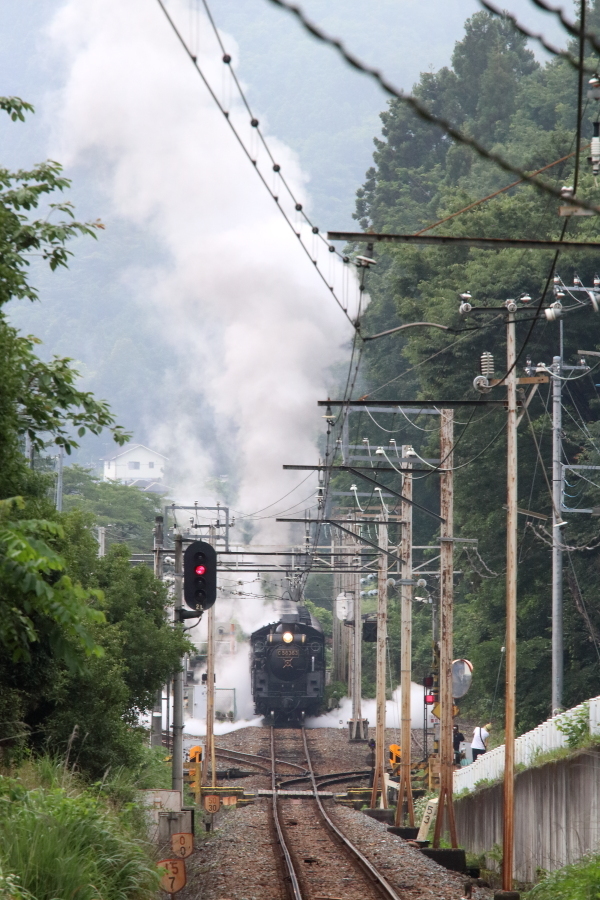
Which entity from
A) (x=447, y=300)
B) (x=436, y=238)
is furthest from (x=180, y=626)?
(x=447, y=300)

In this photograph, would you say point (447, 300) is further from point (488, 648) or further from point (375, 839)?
point (375, 839)

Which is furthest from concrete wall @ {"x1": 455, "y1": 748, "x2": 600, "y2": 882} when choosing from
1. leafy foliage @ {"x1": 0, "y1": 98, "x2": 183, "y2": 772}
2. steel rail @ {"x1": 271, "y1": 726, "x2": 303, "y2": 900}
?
leafy foliage @ {"x1": 0, "y1": 98, "x2": 183, "y2": 772}

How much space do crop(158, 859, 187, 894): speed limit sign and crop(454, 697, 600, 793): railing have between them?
274 inches

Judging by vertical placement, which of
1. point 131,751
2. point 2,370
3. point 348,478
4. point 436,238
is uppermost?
point 348,478

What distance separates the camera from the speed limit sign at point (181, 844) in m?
15.0

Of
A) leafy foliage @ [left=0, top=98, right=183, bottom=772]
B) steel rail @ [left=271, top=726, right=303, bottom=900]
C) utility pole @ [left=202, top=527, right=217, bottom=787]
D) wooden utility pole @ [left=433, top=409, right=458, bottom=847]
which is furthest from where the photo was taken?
utility pole @ [left=202, top=527, right=217, bottom=787]

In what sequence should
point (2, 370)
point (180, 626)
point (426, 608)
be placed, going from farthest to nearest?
point (426, 608), point (180, 626), point (2, 370)

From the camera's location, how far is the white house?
177m

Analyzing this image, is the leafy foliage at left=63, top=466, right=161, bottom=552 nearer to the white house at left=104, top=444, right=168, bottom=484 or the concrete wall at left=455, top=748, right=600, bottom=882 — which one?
the concrete wall at left=455, top=748, right=600, bottom=882

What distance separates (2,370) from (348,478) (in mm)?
58814

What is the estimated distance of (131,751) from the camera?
61.1 feet

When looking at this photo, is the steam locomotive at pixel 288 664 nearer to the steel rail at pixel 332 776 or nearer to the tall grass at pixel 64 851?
the steel rail at pixel 332 776

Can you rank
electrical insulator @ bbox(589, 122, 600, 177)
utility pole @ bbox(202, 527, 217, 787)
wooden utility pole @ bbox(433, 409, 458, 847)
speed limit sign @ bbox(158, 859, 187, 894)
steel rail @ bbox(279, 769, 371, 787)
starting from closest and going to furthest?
1. electrical insulator @ bbox(589, 122, 600, 177)
2. speed limit sign @ bbox(158, 859, 187, 894)
3. wooden utility pole @ bbox(433, 409, 458, 847)
4. utility pole @ bbox(202, 527, 217, 787)
5. steel rail @ bbox(279, 769, 371, 787)

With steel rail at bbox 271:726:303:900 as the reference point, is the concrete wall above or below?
above
